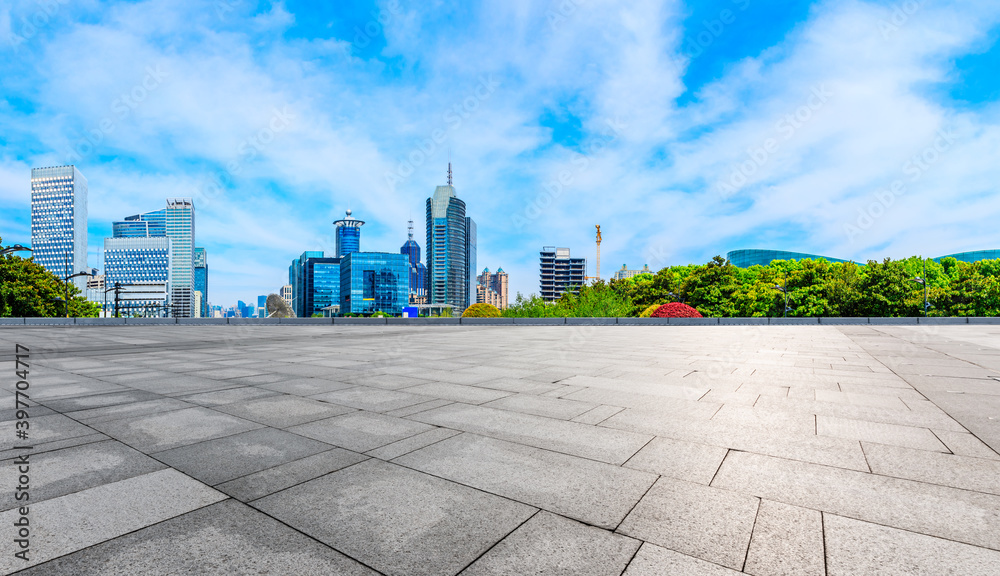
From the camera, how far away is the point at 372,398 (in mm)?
5992

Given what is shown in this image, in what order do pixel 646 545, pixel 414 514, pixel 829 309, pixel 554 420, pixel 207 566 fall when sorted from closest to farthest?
pixel 207 566
pixel 646 545
pixel 414 514
pixel 554 420
pixel 829 309

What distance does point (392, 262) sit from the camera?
553 ft

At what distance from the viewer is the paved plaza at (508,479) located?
7.42 ft

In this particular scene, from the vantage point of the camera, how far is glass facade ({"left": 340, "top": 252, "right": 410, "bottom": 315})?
162m

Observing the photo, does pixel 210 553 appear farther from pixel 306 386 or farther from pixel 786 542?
pixel 306 386

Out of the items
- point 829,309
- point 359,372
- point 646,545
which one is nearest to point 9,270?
point 359,372

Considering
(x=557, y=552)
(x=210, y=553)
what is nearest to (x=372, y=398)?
(x=210, y=553)

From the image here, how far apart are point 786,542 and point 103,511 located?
3773mm

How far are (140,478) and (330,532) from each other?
175cm

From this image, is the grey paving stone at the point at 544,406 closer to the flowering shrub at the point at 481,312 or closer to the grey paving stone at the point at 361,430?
the grey paving stone at the point at 361,430

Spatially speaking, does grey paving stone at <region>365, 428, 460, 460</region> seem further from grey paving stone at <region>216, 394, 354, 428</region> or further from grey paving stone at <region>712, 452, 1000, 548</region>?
grey paving stone at <region>712, 452, 1000, 548</region>

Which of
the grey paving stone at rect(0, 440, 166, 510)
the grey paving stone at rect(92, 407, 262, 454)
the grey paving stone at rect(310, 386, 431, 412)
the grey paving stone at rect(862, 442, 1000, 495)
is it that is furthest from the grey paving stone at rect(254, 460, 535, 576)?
the grey paving stone at rect(862, 442, 1000, 495)

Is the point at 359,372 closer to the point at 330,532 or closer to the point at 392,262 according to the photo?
the point at 330,532

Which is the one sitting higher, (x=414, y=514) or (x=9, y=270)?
(x=9, y=270)
